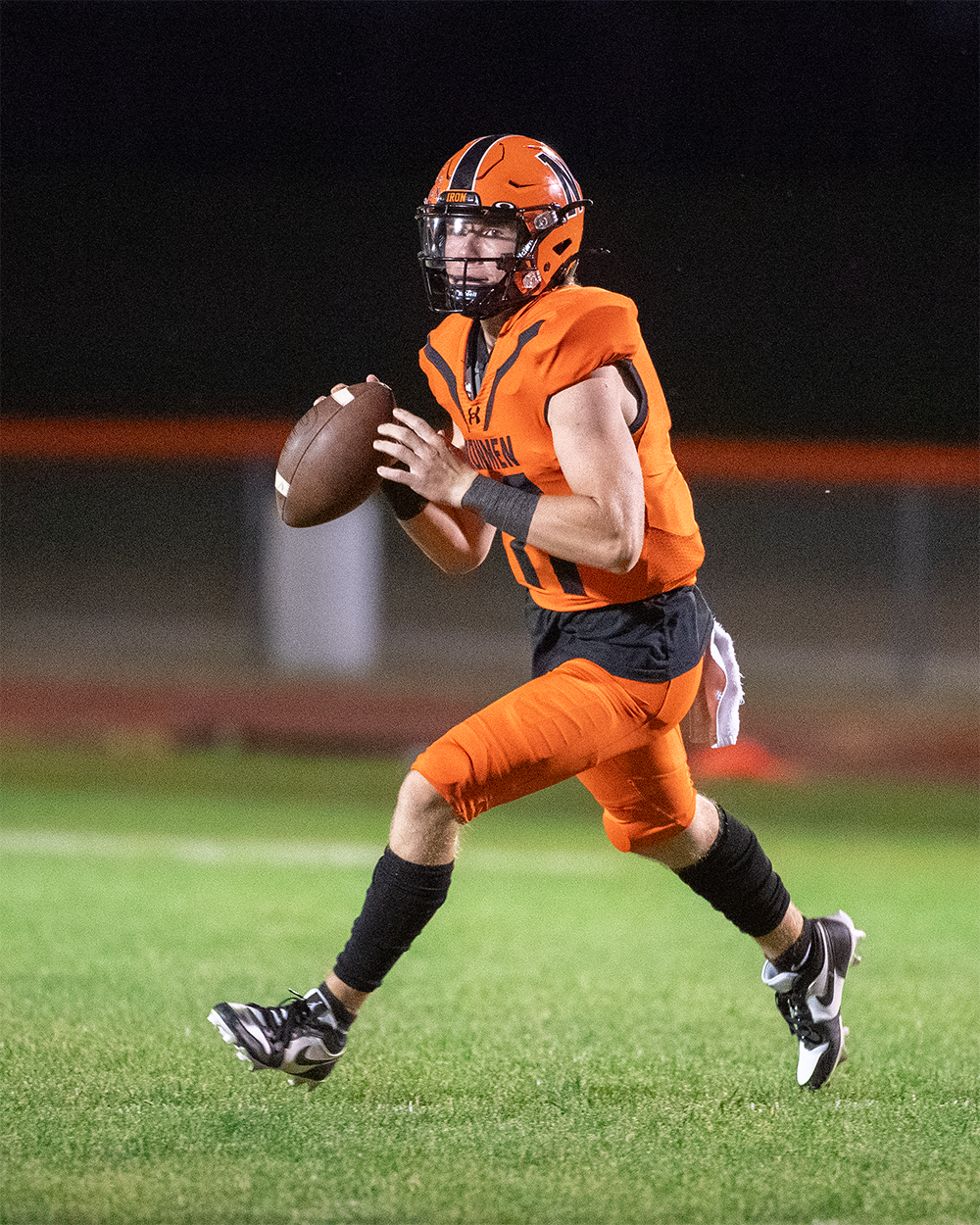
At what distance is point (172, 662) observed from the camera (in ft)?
39.3

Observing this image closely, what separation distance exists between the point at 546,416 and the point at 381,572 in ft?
63.8

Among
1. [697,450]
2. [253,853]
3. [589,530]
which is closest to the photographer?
[589,530]

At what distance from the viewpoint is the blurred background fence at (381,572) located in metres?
9.23

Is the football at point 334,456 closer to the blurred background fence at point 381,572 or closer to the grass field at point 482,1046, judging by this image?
the grass field at point 482,1046

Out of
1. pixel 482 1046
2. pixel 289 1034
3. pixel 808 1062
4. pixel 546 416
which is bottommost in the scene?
pixel 482 1046

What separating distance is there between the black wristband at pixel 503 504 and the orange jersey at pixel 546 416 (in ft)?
Result: 0.11

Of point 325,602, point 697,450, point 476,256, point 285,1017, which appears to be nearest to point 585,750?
point 285,1017

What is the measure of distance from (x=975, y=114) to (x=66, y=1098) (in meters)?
9.83

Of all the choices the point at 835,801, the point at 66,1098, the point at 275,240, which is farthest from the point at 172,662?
the point at 66,1098

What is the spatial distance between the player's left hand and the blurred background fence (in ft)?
19.8

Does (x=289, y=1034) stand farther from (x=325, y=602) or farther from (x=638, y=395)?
(x=325, y=602)

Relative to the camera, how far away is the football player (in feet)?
9.11

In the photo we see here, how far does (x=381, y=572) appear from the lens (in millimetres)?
22203

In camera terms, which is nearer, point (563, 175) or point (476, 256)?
point (476, 256)
